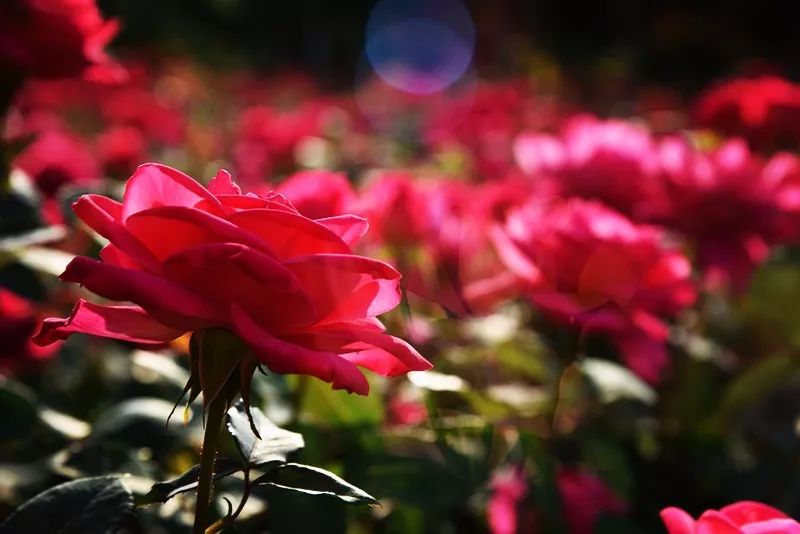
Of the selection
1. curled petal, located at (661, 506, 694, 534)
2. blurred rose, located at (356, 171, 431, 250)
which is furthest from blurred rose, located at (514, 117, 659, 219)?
curled petal, located at (661, 506, 694, 534)

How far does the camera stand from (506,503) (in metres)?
0.82

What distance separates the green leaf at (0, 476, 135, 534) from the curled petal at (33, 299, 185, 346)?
0.23ft

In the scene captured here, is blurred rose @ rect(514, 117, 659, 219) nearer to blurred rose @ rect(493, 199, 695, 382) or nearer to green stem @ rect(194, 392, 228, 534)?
blurred rose @ rect(493, 199, 695, 382)

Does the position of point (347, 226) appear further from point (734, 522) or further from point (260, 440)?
point (734, 522)

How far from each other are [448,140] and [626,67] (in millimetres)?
3443

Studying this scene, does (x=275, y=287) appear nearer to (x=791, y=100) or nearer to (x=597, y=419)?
(x=597, y=419)

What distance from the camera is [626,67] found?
5262mm

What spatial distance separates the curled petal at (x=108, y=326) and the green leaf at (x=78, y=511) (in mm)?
69

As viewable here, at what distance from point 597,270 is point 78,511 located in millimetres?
442

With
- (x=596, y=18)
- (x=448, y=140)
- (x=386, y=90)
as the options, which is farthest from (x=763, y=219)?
(x=596, y=18)

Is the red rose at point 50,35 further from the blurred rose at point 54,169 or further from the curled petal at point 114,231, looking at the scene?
the curled petal at point 114,231

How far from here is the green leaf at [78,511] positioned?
404 millimetres

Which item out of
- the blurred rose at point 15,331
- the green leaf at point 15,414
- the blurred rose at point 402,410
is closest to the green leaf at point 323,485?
the green leaf at point 15,414

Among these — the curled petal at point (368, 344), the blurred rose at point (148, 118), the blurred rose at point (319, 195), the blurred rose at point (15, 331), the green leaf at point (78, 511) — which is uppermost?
the curled petal at point (368, 344)
